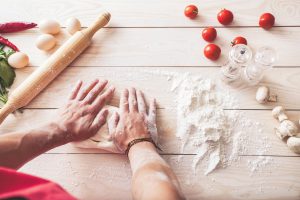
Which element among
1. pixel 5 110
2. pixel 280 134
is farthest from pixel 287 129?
pixel 5 110

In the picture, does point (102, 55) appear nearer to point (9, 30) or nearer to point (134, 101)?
point (134, 101)

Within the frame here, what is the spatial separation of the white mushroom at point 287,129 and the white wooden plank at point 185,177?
0.08 metres

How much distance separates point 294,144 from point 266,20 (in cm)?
43

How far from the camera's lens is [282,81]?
1.20m

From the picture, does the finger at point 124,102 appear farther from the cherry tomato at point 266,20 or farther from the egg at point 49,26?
the cherry tomato at point 266,20

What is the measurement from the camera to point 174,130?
116 centimetres

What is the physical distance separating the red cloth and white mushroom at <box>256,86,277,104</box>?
76cm

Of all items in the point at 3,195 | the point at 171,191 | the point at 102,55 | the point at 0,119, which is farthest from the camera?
the point at 102,55

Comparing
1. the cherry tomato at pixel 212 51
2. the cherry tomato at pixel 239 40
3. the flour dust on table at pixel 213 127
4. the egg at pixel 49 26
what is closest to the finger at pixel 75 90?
the egg at pixel 49 26

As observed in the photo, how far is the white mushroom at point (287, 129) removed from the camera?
3.62ft

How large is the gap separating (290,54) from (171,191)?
0.69 meters

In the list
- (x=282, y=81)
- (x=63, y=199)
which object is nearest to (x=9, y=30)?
(x=63, y=199)

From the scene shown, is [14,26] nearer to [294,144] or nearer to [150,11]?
[150,11]

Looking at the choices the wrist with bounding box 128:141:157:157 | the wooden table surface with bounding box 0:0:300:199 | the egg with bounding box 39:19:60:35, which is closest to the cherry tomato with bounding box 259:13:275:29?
the wooden table surface with bounding box 0:0:300:199
